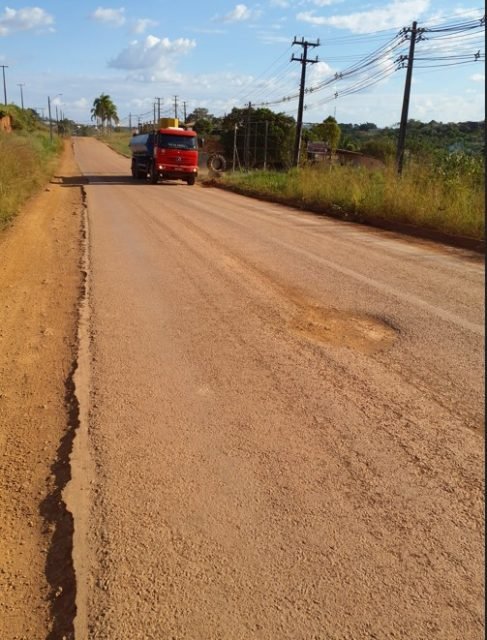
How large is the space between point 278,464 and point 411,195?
1224cm

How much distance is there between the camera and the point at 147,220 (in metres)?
14.0

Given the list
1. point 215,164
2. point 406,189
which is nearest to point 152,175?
point 215,164

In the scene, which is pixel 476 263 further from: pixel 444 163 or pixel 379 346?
pixel 444 163

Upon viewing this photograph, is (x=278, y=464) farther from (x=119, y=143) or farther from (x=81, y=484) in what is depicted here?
(x=119, y=143)

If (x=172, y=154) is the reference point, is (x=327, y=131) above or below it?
above

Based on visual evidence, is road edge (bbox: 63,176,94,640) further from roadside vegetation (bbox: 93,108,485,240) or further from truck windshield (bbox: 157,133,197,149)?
truck windshield (bbox: 157,133,197,149)

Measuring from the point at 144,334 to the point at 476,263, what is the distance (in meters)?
6.28

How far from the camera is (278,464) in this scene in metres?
3.30

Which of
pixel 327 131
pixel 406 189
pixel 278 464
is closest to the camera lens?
pixel 278 464

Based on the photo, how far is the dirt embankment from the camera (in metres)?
2.34

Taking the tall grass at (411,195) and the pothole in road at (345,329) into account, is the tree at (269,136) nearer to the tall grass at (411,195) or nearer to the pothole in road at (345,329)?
the tall grass at (411,195)

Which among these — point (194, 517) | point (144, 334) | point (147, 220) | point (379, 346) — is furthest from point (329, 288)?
point (147, 220)

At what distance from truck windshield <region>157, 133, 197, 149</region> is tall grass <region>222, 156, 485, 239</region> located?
31.9ft

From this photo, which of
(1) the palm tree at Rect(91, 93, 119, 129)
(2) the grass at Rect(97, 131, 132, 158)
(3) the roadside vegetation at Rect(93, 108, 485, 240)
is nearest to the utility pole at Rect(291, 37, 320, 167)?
(3) the roadside vegetation at Rect(93, 108, 485, 240)
